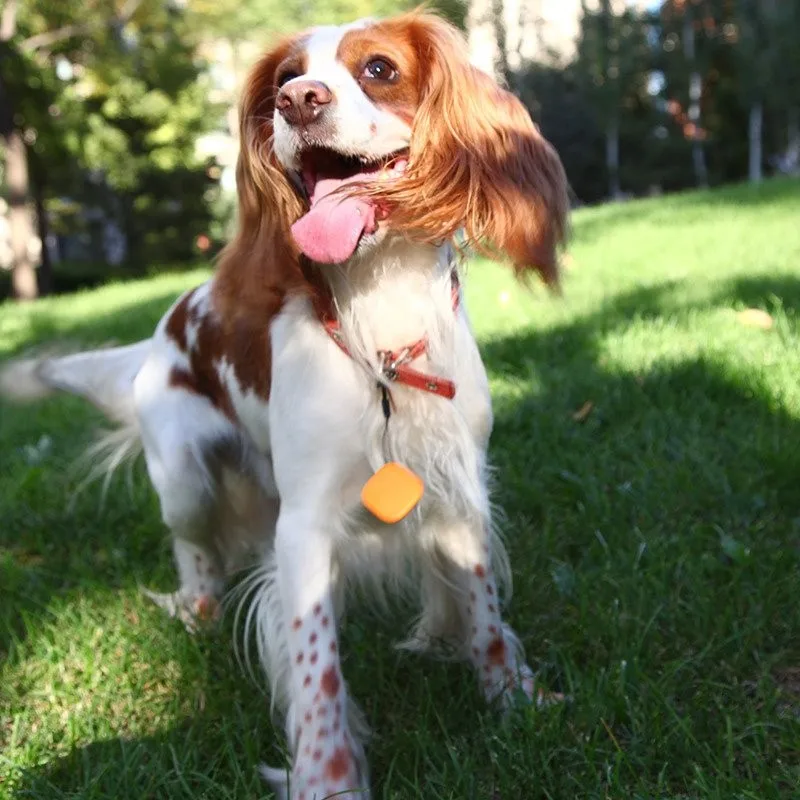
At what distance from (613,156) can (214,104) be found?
1458 centimetres

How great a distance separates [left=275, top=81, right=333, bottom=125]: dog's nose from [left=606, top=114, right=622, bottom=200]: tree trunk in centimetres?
2910

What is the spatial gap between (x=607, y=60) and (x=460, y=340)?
101 feet

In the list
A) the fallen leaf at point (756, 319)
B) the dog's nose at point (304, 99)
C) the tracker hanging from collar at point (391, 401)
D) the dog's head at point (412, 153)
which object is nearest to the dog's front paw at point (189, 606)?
the tracker hanging from collar at point (391, 401)

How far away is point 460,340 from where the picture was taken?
6.61 feet

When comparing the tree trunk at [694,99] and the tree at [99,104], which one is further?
the tree trunk at [694,99]

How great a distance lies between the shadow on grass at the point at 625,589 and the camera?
1711 mm

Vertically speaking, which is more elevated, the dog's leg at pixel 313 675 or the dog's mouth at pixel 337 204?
the dog's mouth at pixel 337 204

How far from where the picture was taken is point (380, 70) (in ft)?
6.01

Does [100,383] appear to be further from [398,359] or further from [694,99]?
[694,99]

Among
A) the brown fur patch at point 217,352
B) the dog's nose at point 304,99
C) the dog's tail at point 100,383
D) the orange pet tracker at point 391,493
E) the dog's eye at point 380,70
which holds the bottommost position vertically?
the dog's tail at point 100,383

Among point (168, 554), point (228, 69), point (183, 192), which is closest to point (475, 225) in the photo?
point (168, 554)

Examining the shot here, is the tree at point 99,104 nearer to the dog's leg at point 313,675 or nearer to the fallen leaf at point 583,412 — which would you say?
the fallen leaf at point 583,412

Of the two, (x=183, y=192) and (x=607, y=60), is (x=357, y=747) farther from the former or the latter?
(x=607, y=60)

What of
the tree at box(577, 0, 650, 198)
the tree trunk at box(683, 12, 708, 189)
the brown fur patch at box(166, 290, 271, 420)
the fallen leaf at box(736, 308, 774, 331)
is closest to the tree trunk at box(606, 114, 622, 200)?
the tree at box(577, 0, 650, 198)
